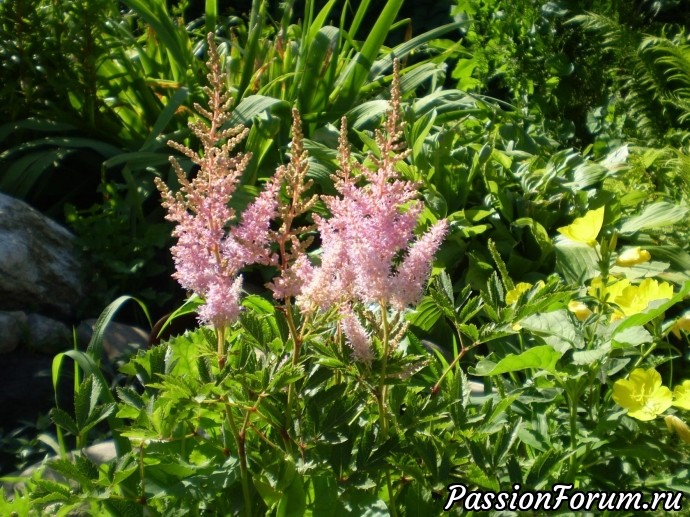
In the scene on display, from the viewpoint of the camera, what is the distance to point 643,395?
146 centimetres

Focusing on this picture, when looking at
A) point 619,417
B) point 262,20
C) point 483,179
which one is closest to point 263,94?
point 262,20

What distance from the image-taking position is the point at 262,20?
392cm

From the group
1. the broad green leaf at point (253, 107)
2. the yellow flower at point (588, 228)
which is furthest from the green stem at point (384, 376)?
the broad green leaf at point (253, 107)

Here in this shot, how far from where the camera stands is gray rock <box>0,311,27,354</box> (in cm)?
271

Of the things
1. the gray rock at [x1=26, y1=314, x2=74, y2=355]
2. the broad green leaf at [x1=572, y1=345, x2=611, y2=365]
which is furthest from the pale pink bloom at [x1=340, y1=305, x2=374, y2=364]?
the gray rock at [x1=26, y1=314, x2=74, y2=355]

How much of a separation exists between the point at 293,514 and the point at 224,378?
0.75 feet

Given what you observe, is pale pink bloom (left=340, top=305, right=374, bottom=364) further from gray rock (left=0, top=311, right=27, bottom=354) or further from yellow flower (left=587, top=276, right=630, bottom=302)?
gray rock (left=0, top=311, right=27, bottom=354)

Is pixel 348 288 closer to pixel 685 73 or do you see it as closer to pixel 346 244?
pixel 346 244

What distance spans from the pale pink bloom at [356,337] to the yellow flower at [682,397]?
573mm

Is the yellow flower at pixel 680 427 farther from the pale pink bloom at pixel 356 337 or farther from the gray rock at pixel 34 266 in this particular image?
the gray rock at pixel 34 266

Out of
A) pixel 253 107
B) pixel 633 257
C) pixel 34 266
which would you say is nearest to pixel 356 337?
pixel 633 257

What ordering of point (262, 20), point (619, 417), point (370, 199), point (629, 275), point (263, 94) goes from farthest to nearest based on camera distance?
point (262, 20), point (263, 94), point (629, 275), point (619, 417), point (370, 199)

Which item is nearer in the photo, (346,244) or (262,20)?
(346,244)

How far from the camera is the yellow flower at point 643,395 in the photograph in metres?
1.45
